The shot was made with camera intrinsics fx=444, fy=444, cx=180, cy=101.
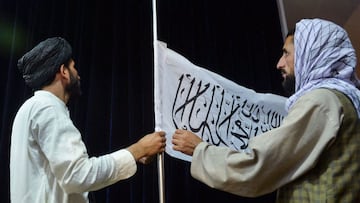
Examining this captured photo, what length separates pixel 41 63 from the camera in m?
1.49

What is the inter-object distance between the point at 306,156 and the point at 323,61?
1.20 ft

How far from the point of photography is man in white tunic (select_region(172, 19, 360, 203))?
1.25 meters

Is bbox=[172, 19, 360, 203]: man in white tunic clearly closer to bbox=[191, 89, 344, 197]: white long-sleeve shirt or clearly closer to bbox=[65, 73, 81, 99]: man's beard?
bbox=[191, 89, 344, 197]: white long-sleeve shirt

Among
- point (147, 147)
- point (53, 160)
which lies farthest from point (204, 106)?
point (53, 160)

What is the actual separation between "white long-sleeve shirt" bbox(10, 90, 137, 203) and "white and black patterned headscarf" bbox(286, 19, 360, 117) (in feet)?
2.14

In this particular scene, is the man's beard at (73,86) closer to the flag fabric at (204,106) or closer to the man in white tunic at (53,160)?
the man in white tunic at (53,160)

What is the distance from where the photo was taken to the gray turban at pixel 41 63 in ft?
4.85

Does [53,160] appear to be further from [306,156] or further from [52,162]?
[306,156]

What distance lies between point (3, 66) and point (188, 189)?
114 centimetres

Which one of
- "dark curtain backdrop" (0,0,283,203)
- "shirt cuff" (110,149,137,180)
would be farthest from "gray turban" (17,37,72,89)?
"dark curtain backdrop" (0,0,283,203)

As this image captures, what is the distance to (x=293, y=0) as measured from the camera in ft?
11.5

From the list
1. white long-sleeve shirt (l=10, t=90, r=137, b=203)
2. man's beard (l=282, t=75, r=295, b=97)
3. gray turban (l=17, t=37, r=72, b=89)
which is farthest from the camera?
man's beard (l=282, t=75, r=295, b=97)

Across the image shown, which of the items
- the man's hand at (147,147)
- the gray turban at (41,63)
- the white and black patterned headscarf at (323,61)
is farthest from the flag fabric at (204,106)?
the white and black patterned headscarf at (323,61)

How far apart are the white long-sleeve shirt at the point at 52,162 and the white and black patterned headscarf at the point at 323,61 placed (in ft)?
2.14
